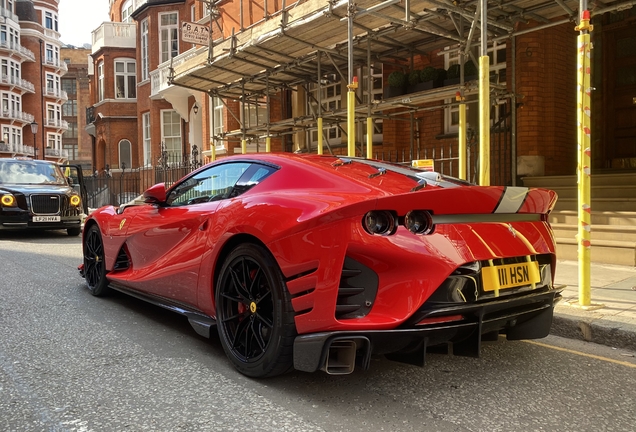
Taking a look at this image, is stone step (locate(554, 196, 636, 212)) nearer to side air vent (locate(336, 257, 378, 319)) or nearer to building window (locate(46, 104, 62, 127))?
side air vent (locate(336, 257, 378, 319))

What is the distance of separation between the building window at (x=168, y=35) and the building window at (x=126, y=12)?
6.38 m

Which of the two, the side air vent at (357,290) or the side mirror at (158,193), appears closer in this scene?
the side air vent at (357,290)

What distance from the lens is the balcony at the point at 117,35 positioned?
3009 centimetres

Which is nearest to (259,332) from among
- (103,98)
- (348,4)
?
(348,4)

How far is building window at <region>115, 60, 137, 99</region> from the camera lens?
1203 inches

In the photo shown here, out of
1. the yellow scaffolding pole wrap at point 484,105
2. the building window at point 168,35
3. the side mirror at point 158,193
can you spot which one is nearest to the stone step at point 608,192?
the yellow scaffolding pole wrap at point 484,105

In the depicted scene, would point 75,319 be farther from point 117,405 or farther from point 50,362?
point 117,405

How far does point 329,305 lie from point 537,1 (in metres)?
6.88

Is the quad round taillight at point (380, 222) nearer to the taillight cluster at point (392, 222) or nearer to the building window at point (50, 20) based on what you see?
the taillight cluster at point (392, 222)

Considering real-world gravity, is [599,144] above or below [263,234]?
above

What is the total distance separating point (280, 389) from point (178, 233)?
161 centimetres

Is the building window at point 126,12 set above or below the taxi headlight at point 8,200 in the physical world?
above

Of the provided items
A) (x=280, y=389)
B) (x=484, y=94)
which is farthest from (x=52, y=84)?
(x=280, y=389)

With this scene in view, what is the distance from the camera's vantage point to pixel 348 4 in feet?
24.9
